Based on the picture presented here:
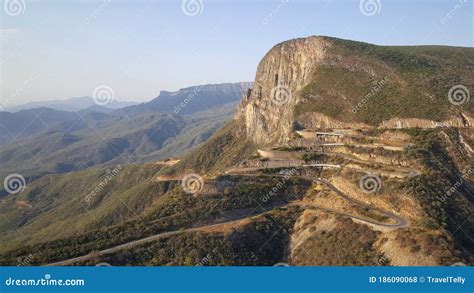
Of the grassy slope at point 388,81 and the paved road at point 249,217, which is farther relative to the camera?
the grassy slope at point 388,81

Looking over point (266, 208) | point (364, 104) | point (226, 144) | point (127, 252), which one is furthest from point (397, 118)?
point (226, 144)

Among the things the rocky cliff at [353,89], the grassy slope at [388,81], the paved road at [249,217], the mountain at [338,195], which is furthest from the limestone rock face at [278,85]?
the paved road at [249,217]

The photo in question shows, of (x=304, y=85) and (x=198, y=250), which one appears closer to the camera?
(x=198, y=250)

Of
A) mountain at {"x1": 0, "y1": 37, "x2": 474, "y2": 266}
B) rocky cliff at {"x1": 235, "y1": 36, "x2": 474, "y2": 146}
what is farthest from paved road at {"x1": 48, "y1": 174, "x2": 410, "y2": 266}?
rocky cliff at {"x1": 235, "y1": 36, "x2": 474, "y2": 146}

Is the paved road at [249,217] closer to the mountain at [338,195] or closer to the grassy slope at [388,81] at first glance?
the mountain at [338,195]

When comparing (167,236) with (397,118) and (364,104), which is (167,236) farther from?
(364,104)
